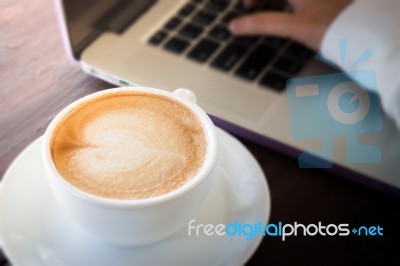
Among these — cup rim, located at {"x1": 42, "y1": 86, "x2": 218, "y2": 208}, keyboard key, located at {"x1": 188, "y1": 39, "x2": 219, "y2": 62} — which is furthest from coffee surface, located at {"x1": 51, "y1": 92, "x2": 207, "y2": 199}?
keyboard key, located at {"x1": 188, "y1": 39, "x2": 219, "y2": 62}

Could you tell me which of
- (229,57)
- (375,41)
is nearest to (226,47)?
(229,57)

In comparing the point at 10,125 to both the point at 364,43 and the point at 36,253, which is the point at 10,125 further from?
Result: the point at 364,43

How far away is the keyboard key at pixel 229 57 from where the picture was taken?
0.38 meters

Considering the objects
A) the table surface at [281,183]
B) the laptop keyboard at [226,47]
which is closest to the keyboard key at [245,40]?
the laptop keyboard at [226,47]

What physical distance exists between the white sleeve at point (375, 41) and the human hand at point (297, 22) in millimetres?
13

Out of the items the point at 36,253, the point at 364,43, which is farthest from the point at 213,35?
the point at 36,253

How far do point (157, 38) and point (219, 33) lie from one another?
54 mm

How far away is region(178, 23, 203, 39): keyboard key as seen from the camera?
39 centimetres

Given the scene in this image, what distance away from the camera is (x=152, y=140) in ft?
0.86

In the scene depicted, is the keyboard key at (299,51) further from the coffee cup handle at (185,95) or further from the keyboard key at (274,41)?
the coffee cup handle at (185,95)

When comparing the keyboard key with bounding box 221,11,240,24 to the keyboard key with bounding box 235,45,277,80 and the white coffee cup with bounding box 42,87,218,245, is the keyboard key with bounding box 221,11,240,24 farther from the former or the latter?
the white coffee cup with bounding box 42,87,218,245

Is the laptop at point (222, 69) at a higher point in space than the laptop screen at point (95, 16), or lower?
lower

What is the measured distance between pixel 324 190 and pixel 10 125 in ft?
0.66

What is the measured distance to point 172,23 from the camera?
0.40 metres
